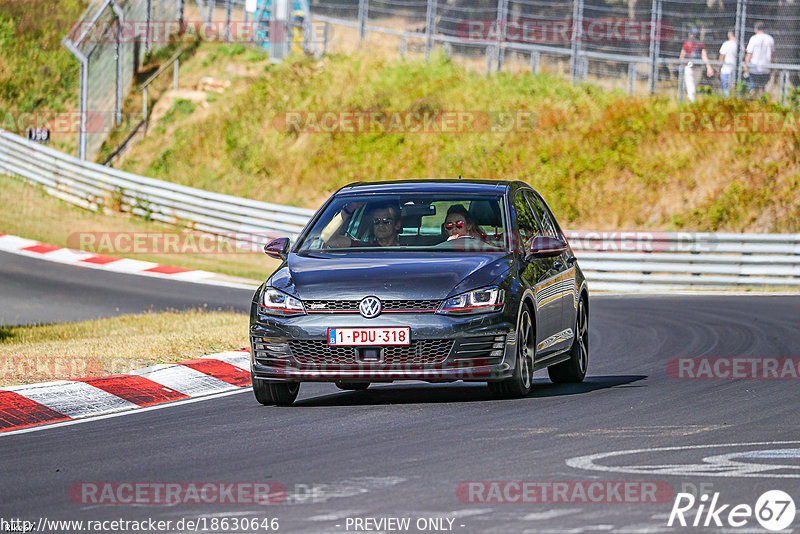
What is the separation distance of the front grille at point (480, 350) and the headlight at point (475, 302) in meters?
0.19

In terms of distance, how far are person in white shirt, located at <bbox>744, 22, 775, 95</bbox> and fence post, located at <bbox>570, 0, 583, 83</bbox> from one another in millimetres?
3562

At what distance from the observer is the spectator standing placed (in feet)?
93.3

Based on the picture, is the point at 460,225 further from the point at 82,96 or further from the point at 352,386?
the point at 82,96

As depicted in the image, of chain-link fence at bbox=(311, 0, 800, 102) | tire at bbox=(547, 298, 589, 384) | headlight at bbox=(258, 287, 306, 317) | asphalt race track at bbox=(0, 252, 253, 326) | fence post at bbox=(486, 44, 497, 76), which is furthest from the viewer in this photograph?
fence post at bbox=(486, 44, 497, 76)

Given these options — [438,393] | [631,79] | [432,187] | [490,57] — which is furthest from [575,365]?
[490,57]

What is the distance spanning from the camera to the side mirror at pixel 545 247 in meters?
10.1

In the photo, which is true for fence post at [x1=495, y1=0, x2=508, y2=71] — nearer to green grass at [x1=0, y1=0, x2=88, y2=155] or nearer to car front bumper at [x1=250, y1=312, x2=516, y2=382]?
green grass at [x1=0, y1=0, x2=88, y2=155]

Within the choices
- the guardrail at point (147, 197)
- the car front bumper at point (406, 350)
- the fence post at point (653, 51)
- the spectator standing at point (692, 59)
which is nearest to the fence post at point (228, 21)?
the guardrail at point (147, 197)

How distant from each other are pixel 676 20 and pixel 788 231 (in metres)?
4.93

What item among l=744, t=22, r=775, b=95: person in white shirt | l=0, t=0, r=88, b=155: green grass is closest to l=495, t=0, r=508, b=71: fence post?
l=744, t=22, r=775, b=95: person in white shirt

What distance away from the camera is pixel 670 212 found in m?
28.9

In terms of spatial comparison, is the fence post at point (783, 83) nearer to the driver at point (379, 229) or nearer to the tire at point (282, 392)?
the driver at point (379, 229)

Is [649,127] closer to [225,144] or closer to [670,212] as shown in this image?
[670,212]

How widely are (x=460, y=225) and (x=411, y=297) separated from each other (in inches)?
48.4
